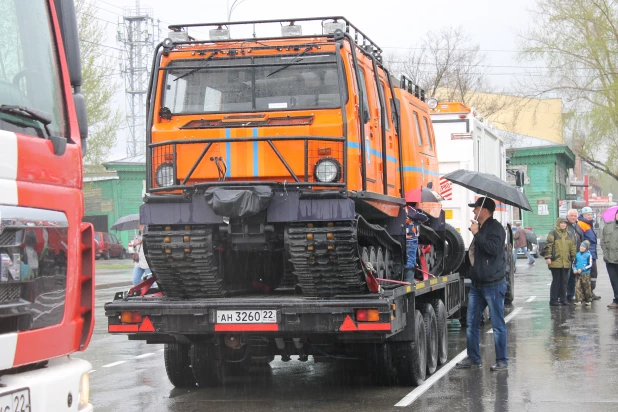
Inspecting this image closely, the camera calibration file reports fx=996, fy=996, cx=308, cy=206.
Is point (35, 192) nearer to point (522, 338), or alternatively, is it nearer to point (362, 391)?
point (362, 391)

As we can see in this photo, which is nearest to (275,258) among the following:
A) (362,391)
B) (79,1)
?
(362,391)

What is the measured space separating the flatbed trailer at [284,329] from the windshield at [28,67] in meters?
4.27

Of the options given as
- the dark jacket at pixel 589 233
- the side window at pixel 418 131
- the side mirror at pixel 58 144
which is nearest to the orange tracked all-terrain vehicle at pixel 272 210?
the side window at pixel 418 131

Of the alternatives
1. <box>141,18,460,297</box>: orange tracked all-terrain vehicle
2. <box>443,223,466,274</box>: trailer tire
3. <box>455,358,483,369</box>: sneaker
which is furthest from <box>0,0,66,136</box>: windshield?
<box>443,223,466,274</box>: trailer tire

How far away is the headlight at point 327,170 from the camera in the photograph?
9.23 metres

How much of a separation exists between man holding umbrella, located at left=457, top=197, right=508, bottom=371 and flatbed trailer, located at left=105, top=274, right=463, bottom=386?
1.98 feet

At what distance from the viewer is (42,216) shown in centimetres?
474

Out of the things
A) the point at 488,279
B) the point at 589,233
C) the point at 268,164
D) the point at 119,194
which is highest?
the point at 119,194

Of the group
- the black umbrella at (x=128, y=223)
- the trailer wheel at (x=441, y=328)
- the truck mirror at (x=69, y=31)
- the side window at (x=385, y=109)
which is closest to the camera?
the truck mirror at (x=69, y=31)

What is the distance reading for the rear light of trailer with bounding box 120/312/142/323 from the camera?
954cm

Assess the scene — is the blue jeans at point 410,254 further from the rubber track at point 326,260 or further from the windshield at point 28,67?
the windshield at point 28,67

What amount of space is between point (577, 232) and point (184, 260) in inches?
505

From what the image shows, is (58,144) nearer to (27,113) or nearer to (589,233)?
(27,113)

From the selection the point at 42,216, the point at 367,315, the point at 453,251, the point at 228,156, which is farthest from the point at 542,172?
the point at 42,216
